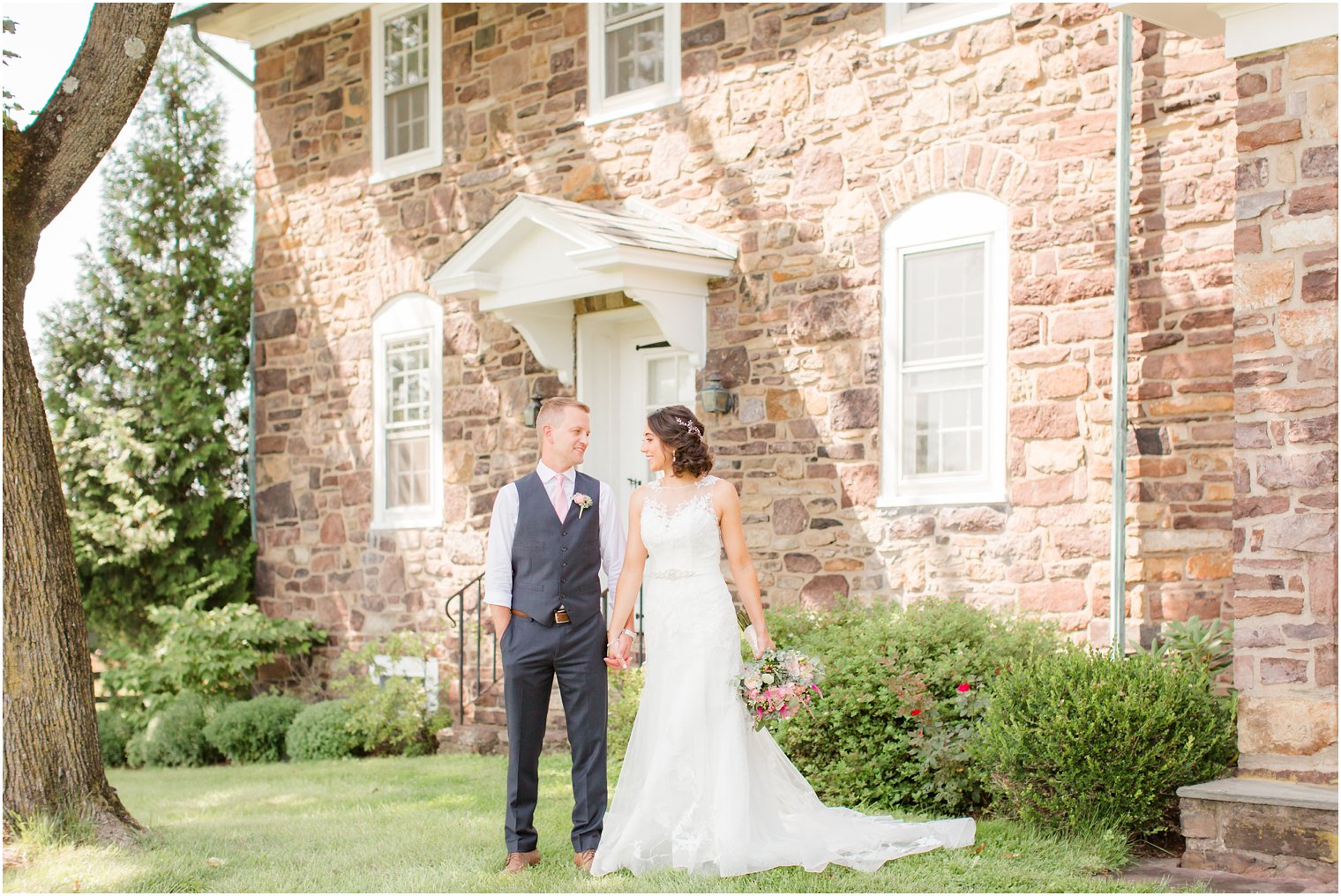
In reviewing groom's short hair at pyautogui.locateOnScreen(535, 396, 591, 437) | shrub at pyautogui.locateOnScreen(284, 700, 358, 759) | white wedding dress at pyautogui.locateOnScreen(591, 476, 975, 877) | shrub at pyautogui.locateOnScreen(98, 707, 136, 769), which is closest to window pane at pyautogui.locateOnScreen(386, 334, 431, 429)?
shrub at pyautogui.locateOnScreen(284, 700, 358, 759)

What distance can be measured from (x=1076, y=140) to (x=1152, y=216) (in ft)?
2.30

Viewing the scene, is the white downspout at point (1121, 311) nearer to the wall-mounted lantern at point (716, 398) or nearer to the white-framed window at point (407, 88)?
the wall-mounted lantern at point (716, 398)

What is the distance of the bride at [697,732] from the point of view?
583 cm

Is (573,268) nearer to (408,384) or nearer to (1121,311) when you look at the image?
(408,384)

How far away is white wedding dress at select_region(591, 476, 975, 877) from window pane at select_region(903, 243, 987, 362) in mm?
3587

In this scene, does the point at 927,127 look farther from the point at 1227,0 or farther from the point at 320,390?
the point at 320,390

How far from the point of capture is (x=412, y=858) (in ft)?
21.5

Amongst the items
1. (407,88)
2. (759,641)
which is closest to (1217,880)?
(759,641)

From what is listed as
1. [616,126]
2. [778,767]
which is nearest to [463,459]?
[616,126]

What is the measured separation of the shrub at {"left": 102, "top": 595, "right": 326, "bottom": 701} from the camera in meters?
12.9

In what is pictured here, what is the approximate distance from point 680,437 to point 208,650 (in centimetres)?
823

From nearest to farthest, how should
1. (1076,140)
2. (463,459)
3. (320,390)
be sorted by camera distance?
(1076,140) → (463,459) → (320,390)

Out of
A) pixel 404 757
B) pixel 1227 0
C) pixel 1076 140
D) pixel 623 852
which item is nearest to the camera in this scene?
pixel 623 852

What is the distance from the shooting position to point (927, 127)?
9383 millimetres
